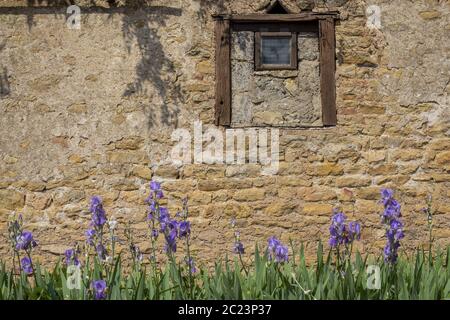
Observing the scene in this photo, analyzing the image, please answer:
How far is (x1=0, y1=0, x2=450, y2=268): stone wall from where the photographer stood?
5672 millimetres

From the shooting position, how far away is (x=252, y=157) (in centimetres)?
570

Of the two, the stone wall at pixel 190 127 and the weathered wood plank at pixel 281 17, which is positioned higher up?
the weathered wood plank at pixel 281 17

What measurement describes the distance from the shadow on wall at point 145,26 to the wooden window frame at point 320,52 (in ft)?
0.78

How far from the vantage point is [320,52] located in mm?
5828

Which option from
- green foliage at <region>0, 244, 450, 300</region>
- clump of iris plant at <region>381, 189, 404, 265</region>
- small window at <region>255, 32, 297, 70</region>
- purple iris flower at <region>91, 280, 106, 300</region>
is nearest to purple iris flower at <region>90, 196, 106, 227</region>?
green foliage at <region>0, 244, 450, 300</region>

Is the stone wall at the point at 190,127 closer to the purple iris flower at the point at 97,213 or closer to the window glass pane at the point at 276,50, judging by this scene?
the window glass pane at the point at 276,50

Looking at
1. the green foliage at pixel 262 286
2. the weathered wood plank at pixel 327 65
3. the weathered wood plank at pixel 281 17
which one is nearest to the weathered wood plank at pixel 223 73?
the weathered wood plank at pixel 281 17

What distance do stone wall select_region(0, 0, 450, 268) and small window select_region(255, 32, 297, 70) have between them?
0.29 m

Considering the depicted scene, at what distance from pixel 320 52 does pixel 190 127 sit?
4.59ft

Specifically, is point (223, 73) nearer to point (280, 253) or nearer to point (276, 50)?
point (276, 50)

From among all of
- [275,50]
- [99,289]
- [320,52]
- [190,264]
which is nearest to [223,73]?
[275,50]

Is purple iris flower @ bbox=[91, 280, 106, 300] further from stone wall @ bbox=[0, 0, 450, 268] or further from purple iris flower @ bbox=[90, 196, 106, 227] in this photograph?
stone wall @ bbox=[0, 0, 450, 268]

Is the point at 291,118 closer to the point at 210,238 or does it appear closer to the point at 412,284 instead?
the point at 210,238

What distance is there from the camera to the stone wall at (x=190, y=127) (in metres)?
5.67
